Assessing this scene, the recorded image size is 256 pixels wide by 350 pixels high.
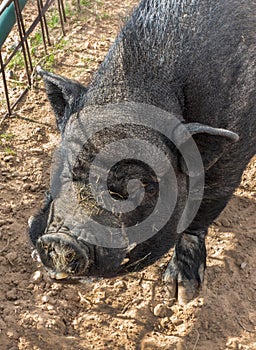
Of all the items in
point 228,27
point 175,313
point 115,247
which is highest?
point 228,27

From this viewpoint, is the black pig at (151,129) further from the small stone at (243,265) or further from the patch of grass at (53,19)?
the patch of grass at (53,19)

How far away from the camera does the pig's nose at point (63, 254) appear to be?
3279 mm

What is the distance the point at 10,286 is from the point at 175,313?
4.31 feet

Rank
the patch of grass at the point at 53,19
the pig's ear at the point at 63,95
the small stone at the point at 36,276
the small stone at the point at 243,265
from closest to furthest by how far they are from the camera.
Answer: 1. the pig's ear at the point at 63,95
2. the small stone at the point at 36,276
3. the small stone at the point at 243,265
4. the patch of grass at the point at 53,19

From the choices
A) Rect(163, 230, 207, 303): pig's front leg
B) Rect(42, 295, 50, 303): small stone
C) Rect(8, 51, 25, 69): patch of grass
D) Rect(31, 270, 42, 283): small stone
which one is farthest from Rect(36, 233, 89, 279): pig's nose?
Rect(8, 51, 25, 69): patch of grass

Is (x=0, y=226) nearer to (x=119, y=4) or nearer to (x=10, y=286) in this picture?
(x=10, y=286)

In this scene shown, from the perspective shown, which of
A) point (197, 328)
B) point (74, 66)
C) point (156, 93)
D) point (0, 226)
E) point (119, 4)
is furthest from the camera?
point (119, 4)

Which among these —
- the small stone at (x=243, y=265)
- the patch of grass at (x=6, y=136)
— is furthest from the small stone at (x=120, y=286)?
the patch of grass at (x=6, y=136)

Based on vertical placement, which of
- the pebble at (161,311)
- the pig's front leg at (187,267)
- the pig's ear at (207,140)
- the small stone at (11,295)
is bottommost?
the small stone at (11,295)

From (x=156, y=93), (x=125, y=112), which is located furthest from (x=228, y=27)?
(x=125, y=112)

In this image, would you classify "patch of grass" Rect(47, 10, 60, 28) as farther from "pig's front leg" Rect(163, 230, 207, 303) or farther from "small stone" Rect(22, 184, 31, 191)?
"pig's front leg" Rect(163, 230, 207, 303)

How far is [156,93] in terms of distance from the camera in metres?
3.81

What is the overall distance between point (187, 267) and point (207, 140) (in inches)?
57.8

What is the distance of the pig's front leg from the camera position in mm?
4746
